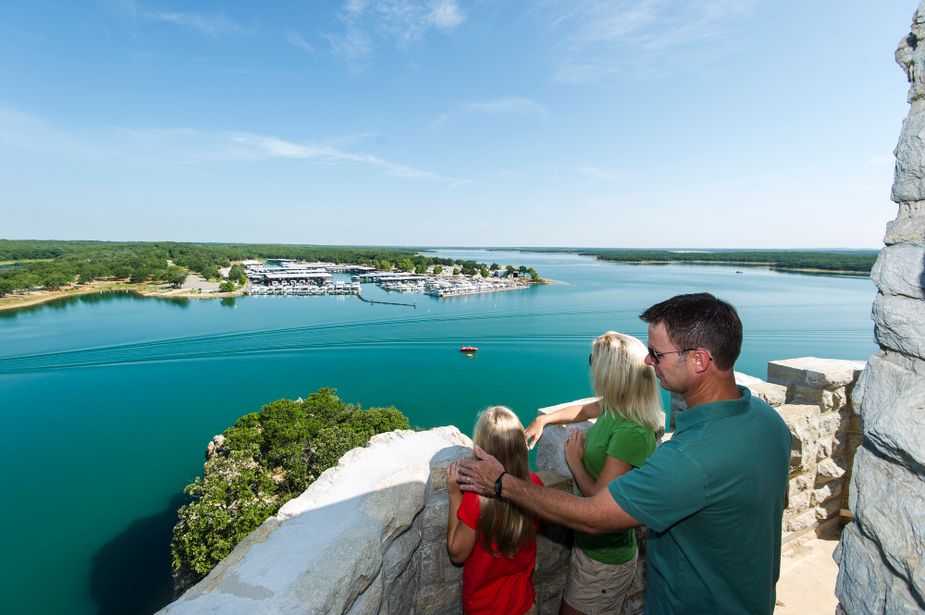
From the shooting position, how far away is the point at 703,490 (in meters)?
1.18

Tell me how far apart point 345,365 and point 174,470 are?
1349cm

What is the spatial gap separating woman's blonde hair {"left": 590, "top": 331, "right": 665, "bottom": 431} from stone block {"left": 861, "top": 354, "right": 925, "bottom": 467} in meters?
0.79

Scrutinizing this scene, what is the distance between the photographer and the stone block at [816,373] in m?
3.38

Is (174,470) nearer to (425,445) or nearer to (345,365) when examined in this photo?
(345,365)

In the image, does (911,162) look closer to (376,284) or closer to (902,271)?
(902,271)

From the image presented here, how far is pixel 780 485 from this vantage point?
131 cm

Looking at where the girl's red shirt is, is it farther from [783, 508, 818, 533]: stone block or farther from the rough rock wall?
[783, 508, 818, 533]: stone block

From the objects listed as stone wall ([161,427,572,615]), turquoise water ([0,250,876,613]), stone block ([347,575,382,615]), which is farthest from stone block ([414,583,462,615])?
turquoise water ([0,250,876,613])

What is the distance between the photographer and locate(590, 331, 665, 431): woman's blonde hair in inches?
74.5

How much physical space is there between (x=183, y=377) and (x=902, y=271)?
1363 inches

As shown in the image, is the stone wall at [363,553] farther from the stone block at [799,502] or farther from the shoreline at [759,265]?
the shoreline at [759,265]

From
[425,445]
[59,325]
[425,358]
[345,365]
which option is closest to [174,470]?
[345,365]

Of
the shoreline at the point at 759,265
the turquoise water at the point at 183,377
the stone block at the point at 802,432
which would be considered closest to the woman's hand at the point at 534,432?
the stone block at the point at 802,432

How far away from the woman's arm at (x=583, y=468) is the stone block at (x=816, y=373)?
226 centimetres
